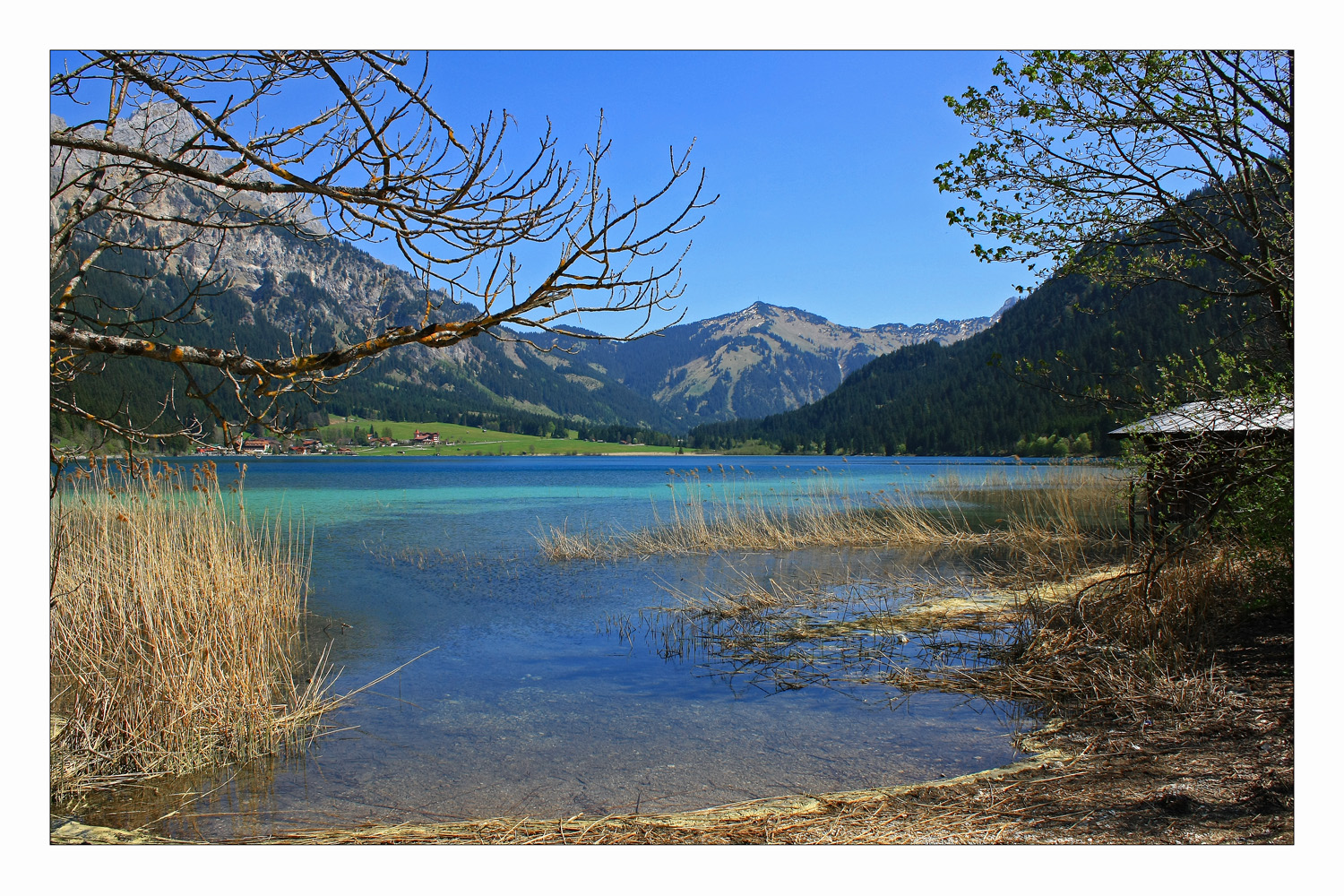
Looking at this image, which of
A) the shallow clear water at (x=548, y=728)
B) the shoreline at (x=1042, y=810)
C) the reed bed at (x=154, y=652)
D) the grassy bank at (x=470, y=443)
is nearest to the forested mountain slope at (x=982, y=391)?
the grassy bank at (x=470, y=443)

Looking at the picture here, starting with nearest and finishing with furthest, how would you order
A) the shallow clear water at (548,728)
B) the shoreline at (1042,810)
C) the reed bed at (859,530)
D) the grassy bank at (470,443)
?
the shoreline at (1042,810)
the shallow clear water at (548,728)
the reed bed at (859,530)
the grassy bank at (470,443)

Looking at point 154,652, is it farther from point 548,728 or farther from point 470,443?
point 470,443

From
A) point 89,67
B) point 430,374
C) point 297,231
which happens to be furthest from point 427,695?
point 430,374

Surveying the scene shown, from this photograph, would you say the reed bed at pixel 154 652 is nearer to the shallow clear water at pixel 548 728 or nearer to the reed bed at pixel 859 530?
the shallow clear water at pixel 548 728

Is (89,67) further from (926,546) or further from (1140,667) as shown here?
(926,546)

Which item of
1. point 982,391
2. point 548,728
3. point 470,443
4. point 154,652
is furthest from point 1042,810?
point 470,443

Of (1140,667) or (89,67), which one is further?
(1140,667)

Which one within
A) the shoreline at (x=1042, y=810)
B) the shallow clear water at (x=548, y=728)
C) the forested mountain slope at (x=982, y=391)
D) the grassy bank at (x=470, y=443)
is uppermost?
the forested mountain slope at (x=982, y=391)

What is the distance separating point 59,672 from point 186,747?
143cm

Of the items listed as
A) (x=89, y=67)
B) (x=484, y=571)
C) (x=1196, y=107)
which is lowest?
(x=484, y=571)

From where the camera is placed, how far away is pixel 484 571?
1453cm

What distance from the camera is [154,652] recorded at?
535 centimetres

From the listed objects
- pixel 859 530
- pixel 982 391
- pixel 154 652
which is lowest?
pixel 859 530

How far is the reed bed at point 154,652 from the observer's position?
16.3ft
